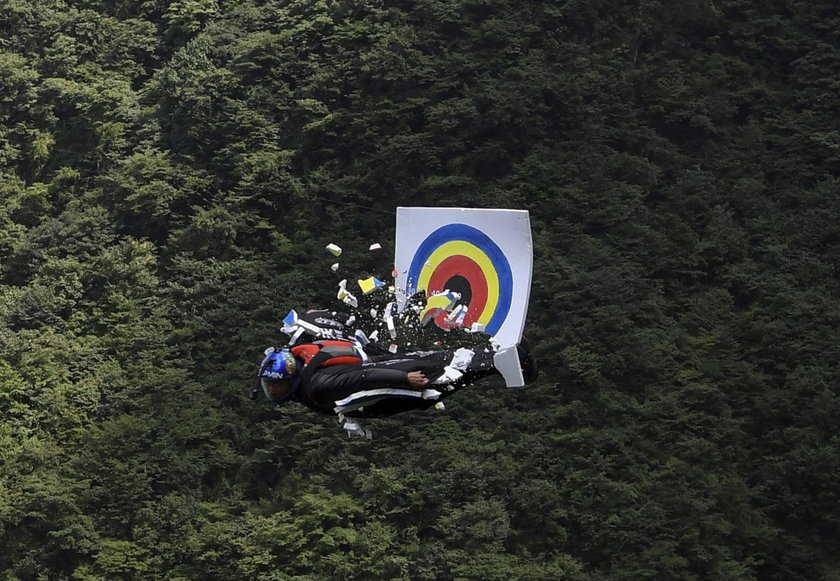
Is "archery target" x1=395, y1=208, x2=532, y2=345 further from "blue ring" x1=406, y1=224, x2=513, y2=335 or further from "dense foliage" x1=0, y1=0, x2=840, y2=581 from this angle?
"dense foliage" x1=0, y1=0, x2=840, y2=581

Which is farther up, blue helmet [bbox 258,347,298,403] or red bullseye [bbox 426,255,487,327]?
red bullseye [bbox 426,255,487,327]

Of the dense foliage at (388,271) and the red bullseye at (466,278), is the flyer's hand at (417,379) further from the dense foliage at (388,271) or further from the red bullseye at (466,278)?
the dense foliage at (388,271)

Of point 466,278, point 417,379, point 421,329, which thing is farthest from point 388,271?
point 417,379

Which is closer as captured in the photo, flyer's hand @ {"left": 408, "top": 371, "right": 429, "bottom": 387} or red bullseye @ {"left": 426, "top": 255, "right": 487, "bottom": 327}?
flyer's hand @ {"left": 408, "top": 371, "right": 429, "bottom": 387}

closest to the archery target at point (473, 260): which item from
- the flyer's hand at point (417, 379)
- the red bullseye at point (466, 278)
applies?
the red bullseye at point (466, 278)

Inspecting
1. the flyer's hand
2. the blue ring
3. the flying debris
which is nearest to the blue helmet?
the flying debris

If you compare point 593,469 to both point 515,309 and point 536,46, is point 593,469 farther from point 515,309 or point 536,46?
point 515,309

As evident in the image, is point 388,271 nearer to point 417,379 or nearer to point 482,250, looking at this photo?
point 482,250
